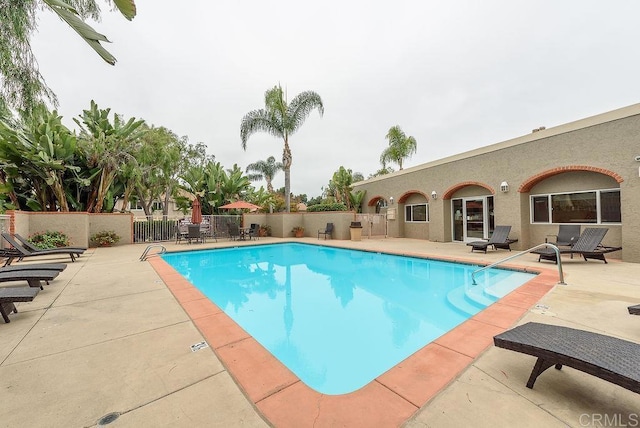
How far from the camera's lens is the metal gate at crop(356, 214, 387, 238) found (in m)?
17.7

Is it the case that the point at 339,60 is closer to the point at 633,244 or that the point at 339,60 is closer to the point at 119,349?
the point at 633,244

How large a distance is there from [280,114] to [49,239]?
42.9 feet

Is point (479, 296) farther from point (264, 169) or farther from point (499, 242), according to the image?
point (264, 169)

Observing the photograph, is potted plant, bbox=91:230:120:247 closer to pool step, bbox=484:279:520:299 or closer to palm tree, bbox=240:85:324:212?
palm tree, bbox=240:85:324:212

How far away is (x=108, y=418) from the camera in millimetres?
1872

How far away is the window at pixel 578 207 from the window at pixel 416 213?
5588 mm

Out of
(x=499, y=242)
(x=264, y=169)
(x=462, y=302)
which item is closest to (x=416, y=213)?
(x=499, y=242)

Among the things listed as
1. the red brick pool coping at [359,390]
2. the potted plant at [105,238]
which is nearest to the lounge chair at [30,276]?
the red brick pool coping at [359,390]

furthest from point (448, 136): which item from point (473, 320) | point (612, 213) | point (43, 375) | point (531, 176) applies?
point (43, 375)

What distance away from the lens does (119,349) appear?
2.91m

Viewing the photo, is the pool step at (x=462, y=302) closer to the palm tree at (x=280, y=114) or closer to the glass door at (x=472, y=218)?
the glass door at (x=472, y=218)

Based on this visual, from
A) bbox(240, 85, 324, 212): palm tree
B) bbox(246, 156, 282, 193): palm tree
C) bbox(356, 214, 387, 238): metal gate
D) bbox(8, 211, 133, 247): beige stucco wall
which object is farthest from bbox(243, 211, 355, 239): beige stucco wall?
bbox(246, 156, 282, 193): palm tree

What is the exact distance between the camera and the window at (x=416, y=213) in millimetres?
16078

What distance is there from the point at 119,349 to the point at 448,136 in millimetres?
25503
